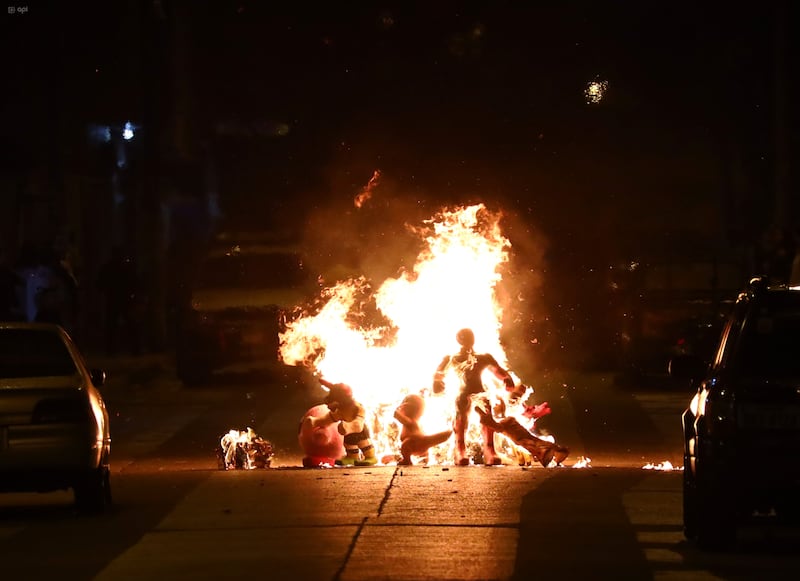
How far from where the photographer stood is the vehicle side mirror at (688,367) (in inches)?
397

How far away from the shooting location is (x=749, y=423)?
29.4 ft

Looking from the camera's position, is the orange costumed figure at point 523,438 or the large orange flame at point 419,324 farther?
the large orange flame at point 419,324

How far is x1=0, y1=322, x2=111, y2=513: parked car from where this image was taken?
1098cm

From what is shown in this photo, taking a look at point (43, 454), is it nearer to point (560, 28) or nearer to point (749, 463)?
point (749, 463)

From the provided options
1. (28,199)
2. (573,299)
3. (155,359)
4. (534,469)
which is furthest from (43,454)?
(573,299)

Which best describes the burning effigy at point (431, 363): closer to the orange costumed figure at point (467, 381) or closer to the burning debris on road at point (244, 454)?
the orange costumed figure at point (467, 381)

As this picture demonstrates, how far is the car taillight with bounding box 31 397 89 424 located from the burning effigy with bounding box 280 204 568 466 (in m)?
3.37

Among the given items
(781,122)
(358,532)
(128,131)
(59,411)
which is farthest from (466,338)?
(128,131)

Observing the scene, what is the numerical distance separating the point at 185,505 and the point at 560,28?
1310 inches

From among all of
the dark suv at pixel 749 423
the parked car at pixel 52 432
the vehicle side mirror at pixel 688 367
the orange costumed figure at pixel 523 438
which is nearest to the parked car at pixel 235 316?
the orange costumed figure at pixel 523 438

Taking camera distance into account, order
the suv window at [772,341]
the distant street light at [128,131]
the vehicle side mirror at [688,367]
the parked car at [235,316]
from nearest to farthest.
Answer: the suv window at [772,341], the vehicle side mirror at [688,367], the parked car at [235,316], the distant street light at [128,131]

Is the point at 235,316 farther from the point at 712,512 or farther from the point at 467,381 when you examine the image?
the point at 712,512

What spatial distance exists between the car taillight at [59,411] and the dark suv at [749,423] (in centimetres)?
399

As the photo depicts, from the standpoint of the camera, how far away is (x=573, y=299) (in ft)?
108
